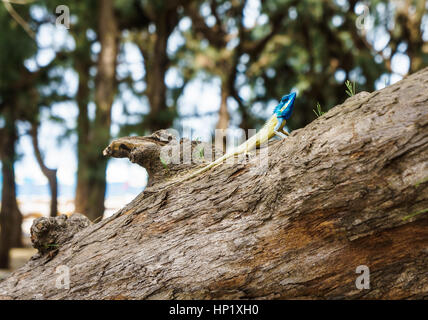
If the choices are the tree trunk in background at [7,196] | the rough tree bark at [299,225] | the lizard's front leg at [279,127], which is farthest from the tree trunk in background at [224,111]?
the rough tree bark at [299,225]

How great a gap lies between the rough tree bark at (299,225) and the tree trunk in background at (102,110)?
4.37m

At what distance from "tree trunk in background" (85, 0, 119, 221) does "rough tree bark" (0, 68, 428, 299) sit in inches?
172

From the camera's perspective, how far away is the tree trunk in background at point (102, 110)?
670 centimetres

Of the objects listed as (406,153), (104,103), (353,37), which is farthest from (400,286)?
(353,37)

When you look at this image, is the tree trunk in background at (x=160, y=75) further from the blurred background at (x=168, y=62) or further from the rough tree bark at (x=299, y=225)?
the rough tree bark at (x=299, y=225)

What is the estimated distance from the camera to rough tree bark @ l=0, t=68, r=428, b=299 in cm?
168

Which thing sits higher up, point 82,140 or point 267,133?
point 82,140

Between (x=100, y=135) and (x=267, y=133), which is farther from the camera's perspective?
(x=100, y=135)

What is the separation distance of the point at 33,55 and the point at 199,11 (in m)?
4.04

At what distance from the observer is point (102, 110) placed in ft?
23.2

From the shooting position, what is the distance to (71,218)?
2.71m

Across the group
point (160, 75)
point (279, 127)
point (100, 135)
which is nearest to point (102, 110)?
point (100, 135)

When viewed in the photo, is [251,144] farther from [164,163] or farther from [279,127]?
[164,163]

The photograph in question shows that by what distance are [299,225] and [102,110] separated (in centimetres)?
593
